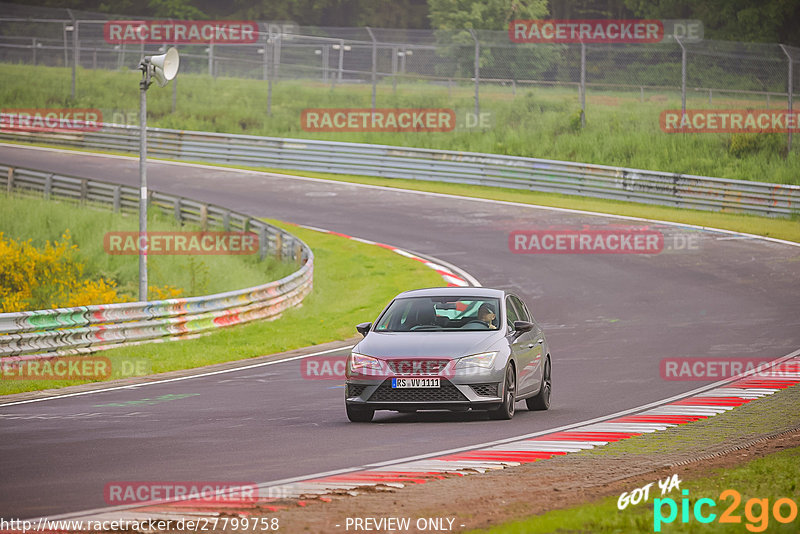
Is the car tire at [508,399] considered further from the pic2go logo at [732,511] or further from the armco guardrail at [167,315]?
the armco guardrail at [167,315]

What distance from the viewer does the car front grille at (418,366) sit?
480 inches

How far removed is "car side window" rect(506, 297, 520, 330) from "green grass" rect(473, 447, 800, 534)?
479 centimetres

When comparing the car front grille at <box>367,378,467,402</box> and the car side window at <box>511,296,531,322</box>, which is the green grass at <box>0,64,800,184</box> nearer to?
the car side window at <box>511,296,531,322</box>

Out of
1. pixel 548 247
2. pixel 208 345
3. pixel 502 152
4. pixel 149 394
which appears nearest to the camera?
pixel 149 394

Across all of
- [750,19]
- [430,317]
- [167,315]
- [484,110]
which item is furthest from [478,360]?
[750,19]

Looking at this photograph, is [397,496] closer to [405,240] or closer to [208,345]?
[208,345]

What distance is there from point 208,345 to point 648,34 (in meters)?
48.2

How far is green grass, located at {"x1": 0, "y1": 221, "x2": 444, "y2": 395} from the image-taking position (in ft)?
62.1

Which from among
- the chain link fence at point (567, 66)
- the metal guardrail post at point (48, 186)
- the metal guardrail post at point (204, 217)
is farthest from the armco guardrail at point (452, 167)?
the metal guardrail post at point (204, 217)

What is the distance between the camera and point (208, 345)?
20.6 metres

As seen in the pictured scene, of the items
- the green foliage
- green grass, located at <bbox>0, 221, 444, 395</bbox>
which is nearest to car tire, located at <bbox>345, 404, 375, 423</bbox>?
green grass, located at <bbox>0, 221, 444, 395</bbox>

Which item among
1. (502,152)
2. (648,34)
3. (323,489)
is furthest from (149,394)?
(648,34)

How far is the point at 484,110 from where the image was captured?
152ft

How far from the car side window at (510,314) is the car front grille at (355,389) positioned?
201 cm
